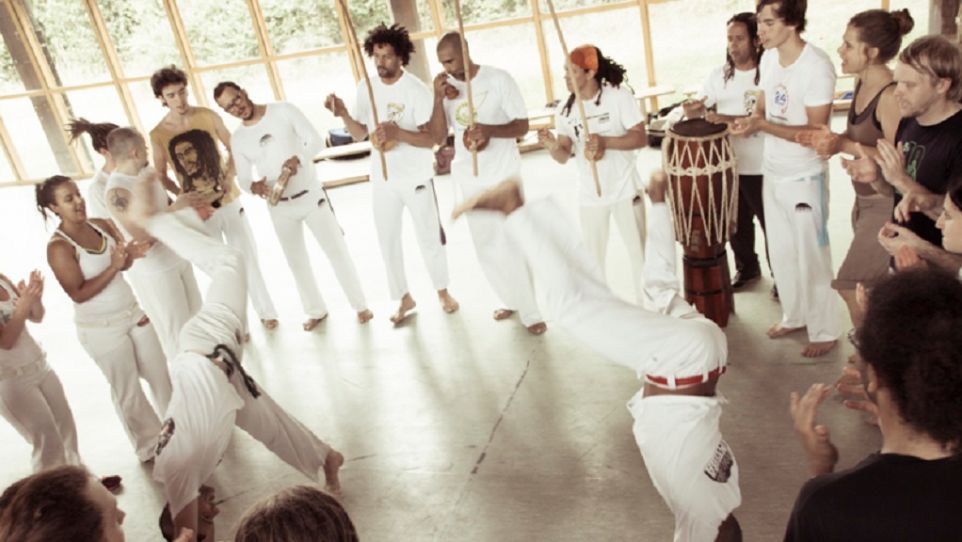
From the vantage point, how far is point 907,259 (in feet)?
9.39

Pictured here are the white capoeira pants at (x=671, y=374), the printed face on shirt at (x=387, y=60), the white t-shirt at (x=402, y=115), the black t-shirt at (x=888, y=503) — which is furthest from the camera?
the white t-shirt at (x=402, y=115)

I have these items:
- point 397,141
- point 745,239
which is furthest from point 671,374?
point 397,141

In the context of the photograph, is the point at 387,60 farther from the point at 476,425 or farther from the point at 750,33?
the point at 476,425

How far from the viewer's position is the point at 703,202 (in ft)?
14.2

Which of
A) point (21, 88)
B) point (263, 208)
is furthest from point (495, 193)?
point (21, 88)

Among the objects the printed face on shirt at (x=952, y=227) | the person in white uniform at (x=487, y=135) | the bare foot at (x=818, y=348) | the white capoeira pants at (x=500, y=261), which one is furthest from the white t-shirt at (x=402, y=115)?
the printed face on shirt at (x=952, y=227)

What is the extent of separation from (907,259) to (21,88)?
13327 millimetres

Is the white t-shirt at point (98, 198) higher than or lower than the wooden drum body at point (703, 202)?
higher

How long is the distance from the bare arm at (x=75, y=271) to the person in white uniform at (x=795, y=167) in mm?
3225

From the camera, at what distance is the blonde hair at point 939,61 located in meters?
2.92

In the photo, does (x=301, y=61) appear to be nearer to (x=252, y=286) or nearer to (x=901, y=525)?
(x=252, y=286)

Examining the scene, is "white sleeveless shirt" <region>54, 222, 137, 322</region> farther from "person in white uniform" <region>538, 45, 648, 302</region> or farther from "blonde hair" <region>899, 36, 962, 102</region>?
"blonde hair" <region>899, 36, 962, 102</region>

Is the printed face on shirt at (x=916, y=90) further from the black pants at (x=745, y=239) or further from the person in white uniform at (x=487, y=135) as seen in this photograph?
the person in white uniform at (x=487, y=135)

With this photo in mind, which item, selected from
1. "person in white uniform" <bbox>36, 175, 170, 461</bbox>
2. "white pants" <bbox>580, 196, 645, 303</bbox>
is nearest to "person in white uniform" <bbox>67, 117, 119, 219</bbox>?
"person in white uniform" <bbox>36, 175, 170, 461</bbox>
